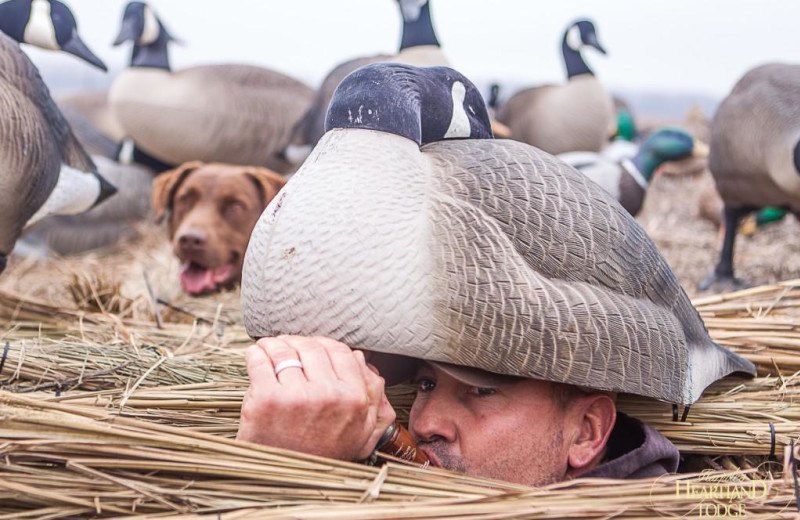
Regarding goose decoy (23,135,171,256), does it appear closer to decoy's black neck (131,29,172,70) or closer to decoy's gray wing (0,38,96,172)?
decoy's black neck (131,29,172,70)

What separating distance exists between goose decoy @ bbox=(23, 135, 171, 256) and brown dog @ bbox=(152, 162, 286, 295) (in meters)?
2.32

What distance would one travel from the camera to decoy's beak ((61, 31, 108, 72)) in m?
3.26

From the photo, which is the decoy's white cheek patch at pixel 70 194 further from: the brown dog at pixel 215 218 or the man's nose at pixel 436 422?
the man's nose at pixel 436 422

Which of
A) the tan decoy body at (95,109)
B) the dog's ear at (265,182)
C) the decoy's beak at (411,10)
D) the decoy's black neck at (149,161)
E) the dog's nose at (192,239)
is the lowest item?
the tan decoy body at (95,109)

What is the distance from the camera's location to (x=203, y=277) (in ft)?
13.3

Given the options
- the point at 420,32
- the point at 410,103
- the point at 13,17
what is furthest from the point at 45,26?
the point at 410,103

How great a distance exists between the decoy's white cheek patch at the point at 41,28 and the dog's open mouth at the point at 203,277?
48.8 inches

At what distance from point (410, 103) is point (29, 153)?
1276 millimetres

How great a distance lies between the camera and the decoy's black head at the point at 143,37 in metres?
5.96

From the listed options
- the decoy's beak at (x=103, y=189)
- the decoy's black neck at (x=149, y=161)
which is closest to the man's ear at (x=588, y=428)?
the decoy's beak at (x=103, y=189)

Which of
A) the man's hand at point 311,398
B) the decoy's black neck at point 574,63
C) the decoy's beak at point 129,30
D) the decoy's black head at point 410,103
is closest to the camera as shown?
the man's hand at point 311,398

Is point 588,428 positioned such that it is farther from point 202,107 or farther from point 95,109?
point 95,109

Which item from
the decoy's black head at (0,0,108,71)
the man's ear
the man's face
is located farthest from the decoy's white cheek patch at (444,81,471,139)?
the decoy's black head at (0,0,108,71)

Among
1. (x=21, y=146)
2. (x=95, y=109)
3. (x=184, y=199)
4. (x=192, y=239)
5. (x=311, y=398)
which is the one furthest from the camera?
Result: (x=95, y=109)
